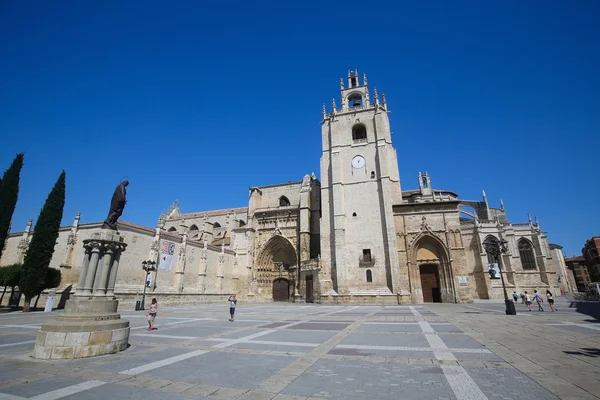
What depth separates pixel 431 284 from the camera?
80.4ft

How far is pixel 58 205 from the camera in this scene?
19156 millimetres

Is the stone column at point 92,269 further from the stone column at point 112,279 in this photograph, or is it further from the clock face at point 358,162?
the clock face at point 358,162

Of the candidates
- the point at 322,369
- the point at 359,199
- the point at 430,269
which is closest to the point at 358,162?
the point at 359,199

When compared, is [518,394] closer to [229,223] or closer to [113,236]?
[113,236]

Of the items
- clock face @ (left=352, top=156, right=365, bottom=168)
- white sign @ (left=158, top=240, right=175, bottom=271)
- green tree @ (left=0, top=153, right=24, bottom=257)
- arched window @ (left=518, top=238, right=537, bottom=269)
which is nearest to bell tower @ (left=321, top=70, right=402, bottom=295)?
clock face @ (left=352, top=156, right=365, bottom=168)

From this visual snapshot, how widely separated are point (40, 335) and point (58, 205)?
1819 cm

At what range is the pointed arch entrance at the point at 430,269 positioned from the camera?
23.7 m

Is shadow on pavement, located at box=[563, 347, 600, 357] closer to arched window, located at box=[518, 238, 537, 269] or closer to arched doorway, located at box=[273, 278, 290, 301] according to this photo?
arched doorway, located at box=[273, 278, 290, 301]

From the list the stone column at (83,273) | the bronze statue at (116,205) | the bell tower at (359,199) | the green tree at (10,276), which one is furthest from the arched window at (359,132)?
the green tree at (10,276)

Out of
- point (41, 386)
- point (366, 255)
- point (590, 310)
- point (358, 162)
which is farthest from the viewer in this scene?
point (358, 162)

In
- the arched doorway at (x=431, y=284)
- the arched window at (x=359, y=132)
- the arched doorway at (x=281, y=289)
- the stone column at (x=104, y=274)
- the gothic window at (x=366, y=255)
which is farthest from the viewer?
the arched doorway at (x=281, y=289)

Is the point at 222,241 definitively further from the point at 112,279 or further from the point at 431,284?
the point at 112,279

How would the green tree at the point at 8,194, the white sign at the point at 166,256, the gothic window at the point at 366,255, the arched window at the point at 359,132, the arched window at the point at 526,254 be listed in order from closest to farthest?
the green tree at the point at 8,194 → the white sign at the point at 166,256 → the gothic window at the point at 366,255 → the arched window at the point at 359,132 → the arched window at the point at 526,254

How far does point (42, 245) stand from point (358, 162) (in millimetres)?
26166
